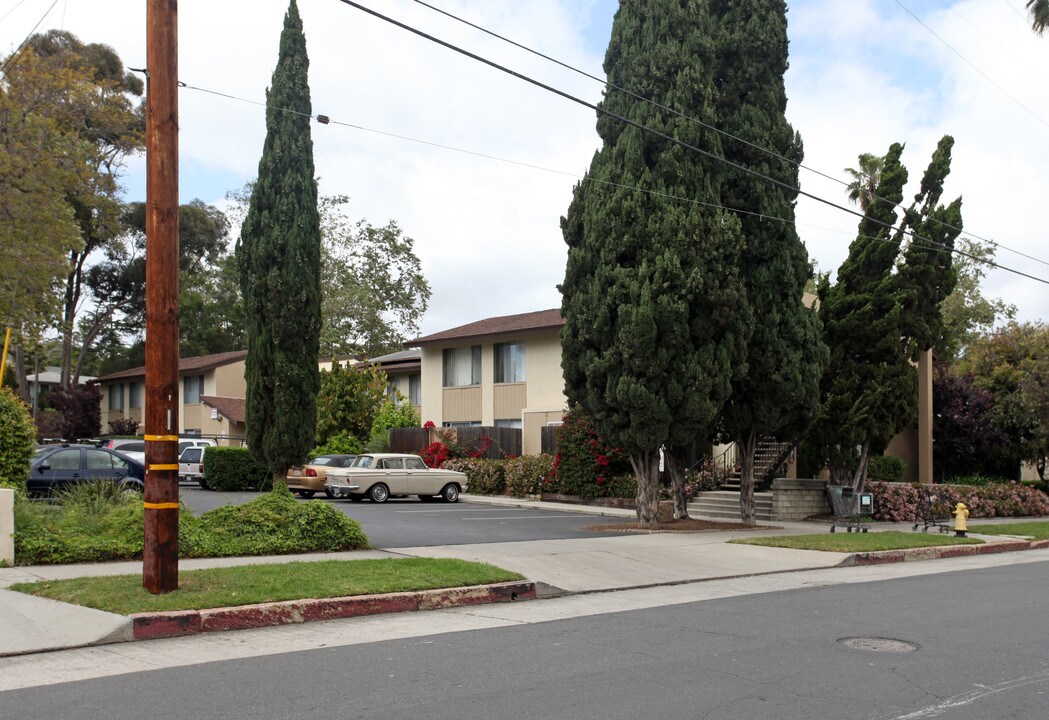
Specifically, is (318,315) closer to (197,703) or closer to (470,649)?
(470,649)

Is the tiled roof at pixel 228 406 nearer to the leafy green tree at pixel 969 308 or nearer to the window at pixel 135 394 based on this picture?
the window at pixel 135 394

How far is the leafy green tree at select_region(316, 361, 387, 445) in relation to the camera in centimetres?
3588

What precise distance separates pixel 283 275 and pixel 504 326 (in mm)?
21053

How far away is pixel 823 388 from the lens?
2392cm

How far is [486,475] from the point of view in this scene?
107 feet

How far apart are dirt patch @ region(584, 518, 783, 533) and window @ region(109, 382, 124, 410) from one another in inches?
1575

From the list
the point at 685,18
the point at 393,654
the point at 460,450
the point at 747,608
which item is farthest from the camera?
the point at 460,450

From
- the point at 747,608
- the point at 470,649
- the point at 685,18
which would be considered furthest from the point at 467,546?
the point at 685,18

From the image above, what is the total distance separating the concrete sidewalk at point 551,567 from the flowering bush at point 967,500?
15.7 feet

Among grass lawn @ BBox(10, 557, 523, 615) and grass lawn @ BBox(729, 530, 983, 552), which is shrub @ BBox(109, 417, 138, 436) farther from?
grass lawn @ BBox(10, 557, 523, 615)

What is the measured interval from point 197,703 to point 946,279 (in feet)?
72.0

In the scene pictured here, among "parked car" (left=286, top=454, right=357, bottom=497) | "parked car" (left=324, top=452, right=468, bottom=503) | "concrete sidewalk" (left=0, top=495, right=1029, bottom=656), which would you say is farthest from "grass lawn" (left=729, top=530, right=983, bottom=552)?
"parked car" (left=286, top=454, right=357, bottom=497)

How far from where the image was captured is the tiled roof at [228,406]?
144 ft

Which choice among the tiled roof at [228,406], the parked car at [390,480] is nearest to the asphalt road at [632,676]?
the parked car at [390,480]
